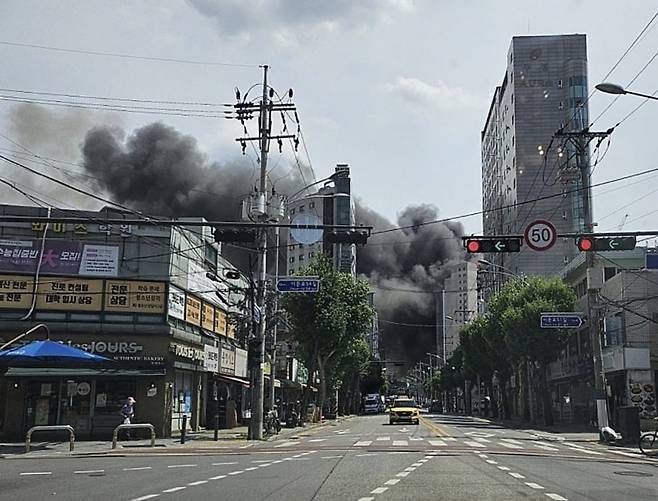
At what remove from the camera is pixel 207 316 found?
39781 mm

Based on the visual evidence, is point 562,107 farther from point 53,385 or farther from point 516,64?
point 53,385

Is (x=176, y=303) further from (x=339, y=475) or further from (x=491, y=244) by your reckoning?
(x=339, y=475)

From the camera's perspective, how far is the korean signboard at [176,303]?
109ft

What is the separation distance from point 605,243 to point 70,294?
2101cm

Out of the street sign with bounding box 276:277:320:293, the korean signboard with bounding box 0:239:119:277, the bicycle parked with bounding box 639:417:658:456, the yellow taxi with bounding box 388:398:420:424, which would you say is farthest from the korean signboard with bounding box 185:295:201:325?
the bicycle parked with bounding box 639:417:658:456

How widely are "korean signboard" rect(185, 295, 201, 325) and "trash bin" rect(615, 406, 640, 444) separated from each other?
19.2 m

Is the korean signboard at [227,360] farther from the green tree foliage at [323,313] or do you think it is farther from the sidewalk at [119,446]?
the green tree foliage at [323,313]

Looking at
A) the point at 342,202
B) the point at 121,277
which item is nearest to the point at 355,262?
the point at 342,202

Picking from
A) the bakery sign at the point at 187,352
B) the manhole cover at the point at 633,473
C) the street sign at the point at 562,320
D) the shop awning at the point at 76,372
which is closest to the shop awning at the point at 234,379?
the bakery sign at the point at 187,352

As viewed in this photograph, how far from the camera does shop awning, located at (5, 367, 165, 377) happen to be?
30.0m

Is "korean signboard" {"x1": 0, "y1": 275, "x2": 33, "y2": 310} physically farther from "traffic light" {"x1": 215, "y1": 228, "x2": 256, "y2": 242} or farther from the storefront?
"traffic light" {"x1": 215, "y1": 228, "x2": 256, "y2": 242}

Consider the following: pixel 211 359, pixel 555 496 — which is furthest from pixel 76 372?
pixel 555 496

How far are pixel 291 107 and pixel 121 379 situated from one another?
13.5 meters

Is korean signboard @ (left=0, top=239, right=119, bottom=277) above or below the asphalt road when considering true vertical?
above
